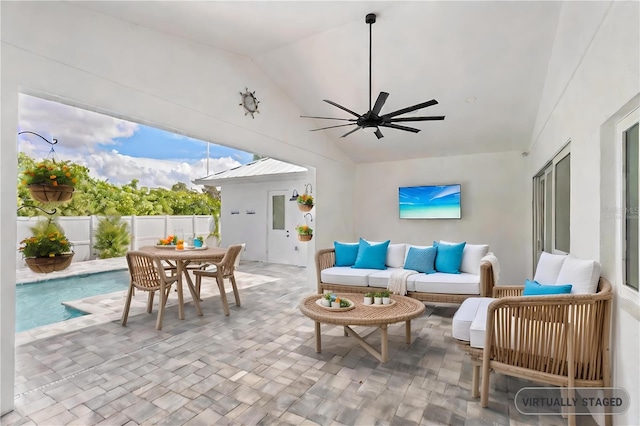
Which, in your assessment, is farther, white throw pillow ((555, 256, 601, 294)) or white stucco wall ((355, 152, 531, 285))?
Result: white stucco wall ((355, 152, 531, 285))

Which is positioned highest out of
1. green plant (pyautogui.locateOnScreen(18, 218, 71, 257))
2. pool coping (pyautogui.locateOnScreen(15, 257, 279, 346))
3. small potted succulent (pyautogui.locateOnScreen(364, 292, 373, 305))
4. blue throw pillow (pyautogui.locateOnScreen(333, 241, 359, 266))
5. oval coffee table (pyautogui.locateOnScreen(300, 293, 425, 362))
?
green plant (pyautogui.locateOnScreen(18, 218, 71, 257))

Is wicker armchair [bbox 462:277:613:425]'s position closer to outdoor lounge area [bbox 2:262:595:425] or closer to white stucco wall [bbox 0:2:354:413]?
outdoor lounge area [bbox 2:262:595:425]

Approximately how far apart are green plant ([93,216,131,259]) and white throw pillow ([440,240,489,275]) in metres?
8.83

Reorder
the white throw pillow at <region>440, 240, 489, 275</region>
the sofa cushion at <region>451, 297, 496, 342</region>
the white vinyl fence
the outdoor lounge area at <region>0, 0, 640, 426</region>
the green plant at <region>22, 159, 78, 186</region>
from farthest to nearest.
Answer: the white vinyl fence
the white throw pillow at <region>440, 240, 489, 275</region>
the green plant at <region>22, 159, 78, 186</region>
the sofa cushion at <region>451, 297, 496, 342</region>
the outdoor lounge area at <region>0, 0, 640, 426</region>

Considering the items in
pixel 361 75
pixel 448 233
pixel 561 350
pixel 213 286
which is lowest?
pixel 213 286

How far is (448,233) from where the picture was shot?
22.1 ft

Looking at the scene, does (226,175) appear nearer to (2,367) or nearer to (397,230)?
(397,230)

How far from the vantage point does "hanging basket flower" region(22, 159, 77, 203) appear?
2.63 metres

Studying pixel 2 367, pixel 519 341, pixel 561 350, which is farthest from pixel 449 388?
pixel 2 367

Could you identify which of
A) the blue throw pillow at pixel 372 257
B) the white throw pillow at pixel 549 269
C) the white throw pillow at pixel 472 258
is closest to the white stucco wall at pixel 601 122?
the white throw pillow at pixel 549 269

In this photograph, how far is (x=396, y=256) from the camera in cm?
504

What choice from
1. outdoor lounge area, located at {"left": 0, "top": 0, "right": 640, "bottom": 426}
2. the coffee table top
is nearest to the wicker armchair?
outdoor lounge area, located at {"left": 0, "top": 0, "right": 640, "bottom": 426}

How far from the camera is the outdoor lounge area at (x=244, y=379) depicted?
217 cm

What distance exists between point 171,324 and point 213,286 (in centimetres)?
228
